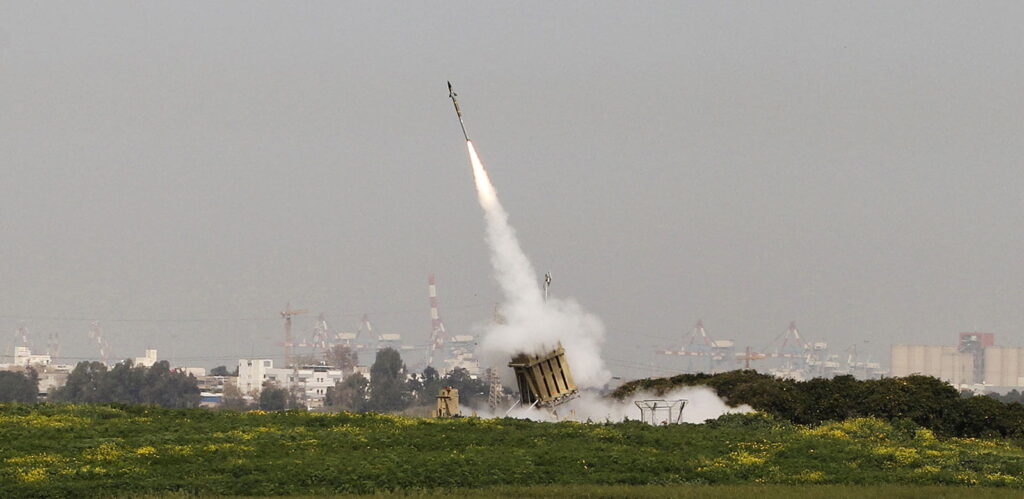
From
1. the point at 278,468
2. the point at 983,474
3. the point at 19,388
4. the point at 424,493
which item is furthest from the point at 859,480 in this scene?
the point at 19,388

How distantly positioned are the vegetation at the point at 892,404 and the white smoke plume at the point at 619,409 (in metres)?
1.90

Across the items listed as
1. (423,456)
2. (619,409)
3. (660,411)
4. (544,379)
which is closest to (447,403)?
(544,379)

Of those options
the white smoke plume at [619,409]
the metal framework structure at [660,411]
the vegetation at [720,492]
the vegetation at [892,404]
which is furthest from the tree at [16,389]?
the vegetation at [720,492]

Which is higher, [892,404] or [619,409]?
[892,404]

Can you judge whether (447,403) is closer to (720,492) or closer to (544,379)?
(544,379)

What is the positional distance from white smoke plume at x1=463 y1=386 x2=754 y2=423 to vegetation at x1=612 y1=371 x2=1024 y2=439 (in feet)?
6.25

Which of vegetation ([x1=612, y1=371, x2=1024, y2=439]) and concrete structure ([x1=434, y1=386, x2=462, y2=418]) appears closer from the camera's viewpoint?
vegetation ([x1=612, y1=371, x2=1024, y2=439])

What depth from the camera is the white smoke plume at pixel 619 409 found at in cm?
6556

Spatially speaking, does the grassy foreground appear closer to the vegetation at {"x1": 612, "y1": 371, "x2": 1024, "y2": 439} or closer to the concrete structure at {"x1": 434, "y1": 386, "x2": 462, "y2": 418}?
the vegetation at {"x1": 612, "y1": 371, "x2": 1024, "y2": 439}

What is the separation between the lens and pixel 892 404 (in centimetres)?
5825

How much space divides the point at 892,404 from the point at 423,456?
79.8ft

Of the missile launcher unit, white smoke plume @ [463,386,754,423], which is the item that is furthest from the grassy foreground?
the missile launcher unit

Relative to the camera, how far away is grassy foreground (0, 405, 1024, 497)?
38406 millimetres

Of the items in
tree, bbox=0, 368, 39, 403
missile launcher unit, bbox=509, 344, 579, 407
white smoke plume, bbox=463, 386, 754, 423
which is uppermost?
missile launcher unit, bbox=509, 344, 579, 407
